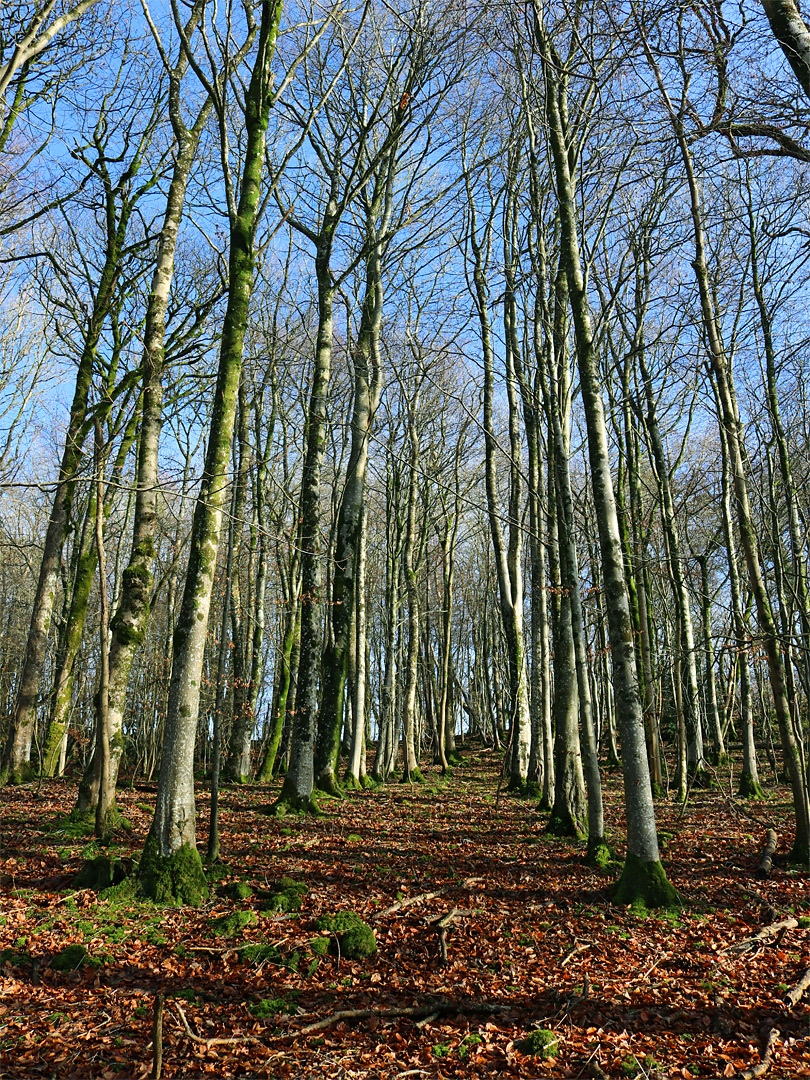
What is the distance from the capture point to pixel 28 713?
38.5 ft

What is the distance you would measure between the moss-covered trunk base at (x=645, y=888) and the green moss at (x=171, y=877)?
384 centimetres

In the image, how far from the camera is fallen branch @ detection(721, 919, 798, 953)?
5039 mm

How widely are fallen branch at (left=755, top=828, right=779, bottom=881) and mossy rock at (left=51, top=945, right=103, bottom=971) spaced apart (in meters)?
6.51

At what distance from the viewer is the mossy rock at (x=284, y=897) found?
225 inches

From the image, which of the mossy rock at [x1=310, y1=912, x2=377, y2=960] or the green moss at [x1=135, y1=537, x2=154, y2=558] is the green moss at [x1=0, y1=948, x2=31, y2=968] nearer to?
the mossy rock at [x1=310, y1=912, x2=377, y2=960]

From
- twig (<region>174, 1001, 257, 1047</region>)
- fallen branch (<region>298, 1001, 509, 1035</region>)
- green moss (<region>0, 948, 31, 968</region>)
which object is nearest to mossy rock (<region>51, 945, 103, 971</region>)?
green moss (<region>0, 948, 31, 968</region>)

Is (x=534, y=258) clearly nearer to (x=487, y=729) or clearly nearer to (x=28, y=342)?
(x=28, y=342)

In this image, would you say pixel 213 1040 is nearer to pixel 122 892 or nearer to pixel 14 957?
pixel 14 957

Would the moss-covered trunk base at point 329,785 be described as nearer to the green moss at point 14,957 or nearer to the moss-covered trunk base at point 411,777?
the moss-covered trunk base at point 411,777

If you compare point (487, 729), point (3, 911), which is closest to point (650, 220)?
point (3, 911)

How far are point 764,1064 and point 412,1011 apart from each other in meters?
2.04

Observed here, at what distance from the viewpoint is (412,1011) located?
4.17 meters

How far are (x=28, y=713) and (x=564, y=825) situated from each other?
9.55 m

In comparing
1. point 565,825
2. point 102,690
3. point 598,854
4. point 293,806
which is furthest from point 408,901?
point 293,806
